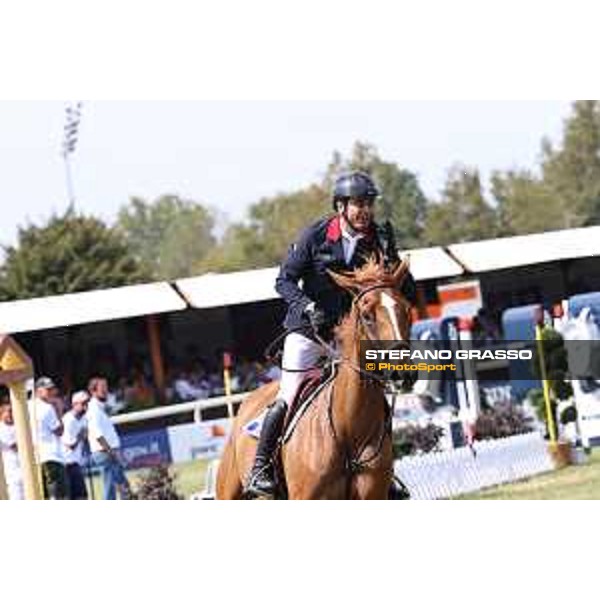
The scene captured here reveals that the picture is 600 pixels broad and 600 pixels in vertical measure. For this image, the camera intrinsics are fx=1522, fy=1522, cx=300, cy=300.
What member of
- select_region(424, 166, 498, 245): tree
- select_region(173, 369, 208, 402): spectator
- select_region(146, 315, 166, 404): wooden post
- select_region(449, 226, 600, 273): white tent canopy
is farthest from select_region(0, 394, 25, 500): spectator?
select_region(424, 166, 498, 245): tree

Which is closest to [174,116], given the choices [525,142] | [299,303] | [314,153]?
[314,153]

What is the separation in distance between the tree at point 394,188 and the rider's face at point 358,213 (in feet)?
7.11

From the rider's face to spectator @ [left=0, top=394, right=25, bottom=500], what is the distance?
3384 mm

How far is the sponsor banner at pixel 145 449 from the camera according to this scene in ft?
32.5

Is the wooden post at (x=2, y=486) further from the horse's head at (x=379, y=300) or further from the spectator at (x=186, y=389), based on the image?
the horse's head at (x=379, y=300)

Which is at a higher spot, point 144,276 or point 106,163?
point 106,163

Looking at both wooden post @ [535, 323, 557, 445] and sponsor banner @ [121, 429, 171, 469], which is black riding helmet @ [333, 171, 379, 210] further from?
sponsor banner @ [121, 429, 171, 469]

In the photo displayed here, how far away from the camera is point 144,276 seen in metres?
12.2

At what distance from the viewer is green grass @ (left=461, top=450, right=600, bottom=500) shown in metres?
8.56

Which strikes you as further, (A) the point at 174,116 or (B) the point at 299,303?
(A) the point at 174,116

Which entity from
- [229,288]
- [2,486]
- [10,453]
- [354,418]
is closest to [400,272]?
[354,418]

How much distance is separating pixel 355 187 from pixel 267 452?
1343 millimetres
